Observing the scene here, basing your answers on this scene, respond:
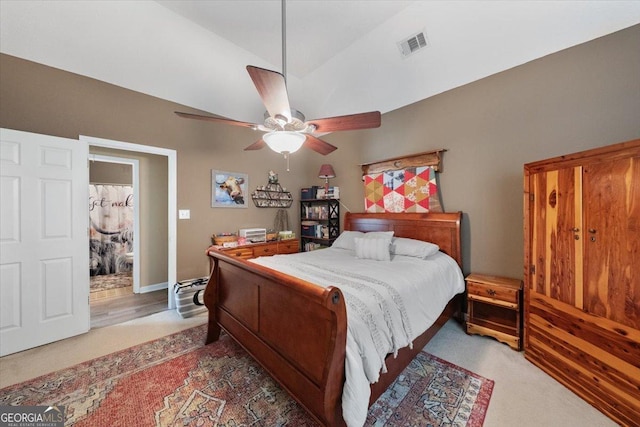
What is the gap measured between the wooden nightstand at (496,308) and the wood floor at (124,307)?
391 cm

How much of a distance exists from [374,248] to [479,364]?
1.37 metres

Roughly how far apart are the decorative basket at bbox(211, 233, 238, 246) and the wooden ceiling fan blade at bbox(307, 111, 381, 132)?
2360 millimetres

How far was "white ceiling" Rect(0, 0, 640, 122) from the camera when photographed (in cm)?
208

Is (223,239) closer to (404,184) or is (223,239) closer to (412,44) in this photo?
(404,184)

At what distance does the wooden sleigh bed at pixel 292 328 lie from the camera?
1.14 m

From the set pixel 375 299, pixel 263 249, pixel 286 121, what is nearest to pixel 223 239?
pixel 263 249

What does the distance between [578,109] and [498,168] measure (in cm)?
75

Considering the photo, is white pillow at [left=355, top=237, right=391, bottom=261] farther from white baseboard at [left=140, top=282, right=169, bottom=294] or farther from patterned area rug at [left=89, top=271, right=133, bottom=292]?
patterned area rug at [left=89, top=271, right=133, bottom=292]

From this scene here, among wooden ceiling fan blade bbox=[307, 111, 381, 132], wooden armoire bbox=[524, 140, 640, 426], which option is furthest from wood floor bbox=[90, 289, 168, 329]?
wooden armoire bbox=[524, 140, 640, 426]

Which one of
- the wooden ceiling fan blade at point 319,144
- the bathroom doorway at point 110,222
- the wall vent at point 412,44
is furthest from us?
the bathroom doorway at point 110,222

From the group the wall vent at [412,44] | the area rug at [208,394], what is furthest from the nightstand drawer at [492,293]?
the wall vent at [412,44]

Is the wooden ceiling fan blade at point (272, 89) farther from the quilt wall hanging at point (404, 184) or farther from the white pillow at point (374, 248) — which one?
the quilt wall hanging at point (404, 184)

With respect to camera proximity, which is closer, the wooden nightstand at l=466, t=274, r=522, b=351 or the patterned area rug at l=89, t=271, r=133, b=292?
the wooden nightstand at l=466, t=274, r=522, b=351

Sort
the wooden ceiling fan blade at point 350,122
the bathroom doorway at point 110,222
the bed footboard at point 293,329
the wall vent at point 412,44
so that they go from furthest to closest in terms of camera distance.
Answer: the bathroom doorway at point 110,222 < the wall vent at point 412,44 < the wooden ceiling fan blade at point 350,122 < the bed footboard at point 293,329
